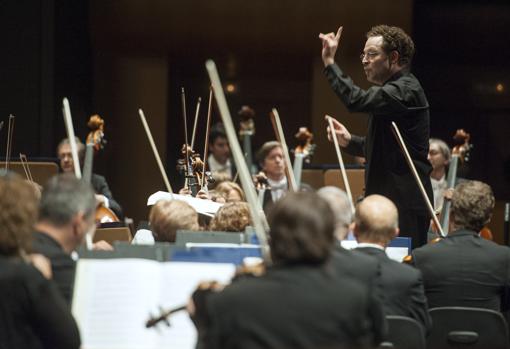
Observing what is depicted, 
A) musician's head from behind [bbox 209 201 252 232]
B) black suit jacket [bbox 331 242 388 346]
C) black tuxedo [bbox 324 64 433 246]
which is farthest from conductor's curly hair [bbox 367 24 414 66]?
black suit jacket [bbox 331 242 388 346]

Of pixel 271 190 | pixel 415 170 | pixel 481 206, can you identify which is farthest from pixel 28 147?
pixel 481 206

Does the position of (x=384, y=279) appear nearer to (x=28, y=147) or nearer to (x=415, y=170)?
(x=415, y=170)

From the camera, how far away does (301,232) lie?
222 cm

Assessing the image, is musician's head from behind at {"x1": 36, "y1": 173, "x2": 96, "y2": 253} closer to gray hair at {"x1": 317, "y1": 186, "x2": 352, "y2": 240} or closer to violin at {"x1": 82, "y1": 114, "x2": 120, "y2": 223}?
gray hair at {"x1": 317, "y1": 186, "x2": 352, "y2": 240}

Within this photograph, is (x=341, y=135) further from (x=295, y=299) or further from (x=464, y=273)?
(x=295, y=299)

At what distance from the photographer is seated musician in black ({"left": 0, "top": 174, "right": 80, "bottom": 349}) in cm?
258

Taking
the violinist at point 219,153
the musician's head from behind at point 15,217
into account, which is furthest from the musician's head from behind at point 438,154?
the musician's head from behind at point 15,217

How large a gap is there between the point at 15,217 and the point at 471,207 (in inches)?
71.7

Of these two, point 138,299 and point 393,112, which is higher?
point 393,112

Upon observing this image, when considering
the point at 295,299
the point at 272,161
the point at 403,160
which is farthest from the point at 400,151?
the point at 272,161

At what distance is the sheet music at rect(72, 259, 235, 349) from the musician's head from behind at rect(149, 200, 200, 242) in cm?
84

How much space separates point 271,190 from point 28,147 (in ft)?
7.78

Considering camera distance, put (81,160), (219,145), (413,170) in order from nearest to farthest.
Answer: (413,170), (81,160), (219,145)

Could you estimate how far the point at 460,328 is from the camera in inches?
129
